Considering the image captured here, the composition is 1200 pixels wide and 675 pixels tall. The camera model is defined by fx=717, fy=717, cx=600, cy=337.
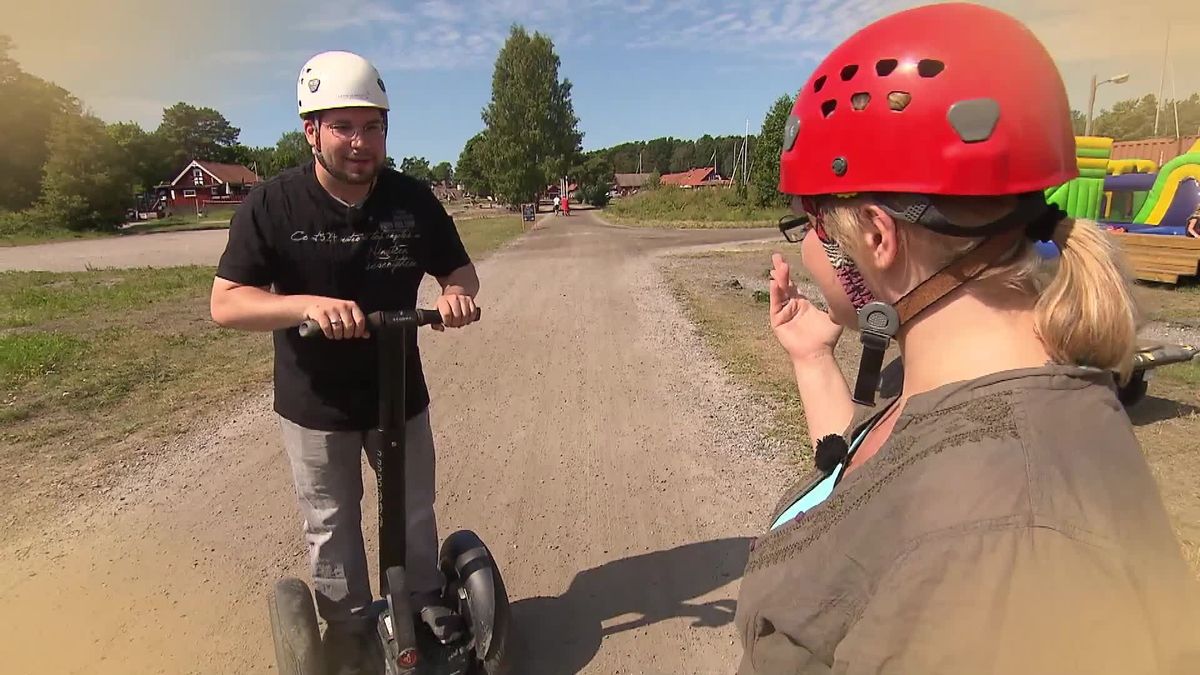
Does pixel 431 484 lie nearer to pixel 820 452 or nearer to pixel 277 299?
pixel 277 299

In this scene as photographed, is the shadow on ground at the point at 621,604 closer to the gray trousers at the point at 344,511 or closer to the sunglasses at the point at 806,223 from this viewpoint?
the gray trousers at the point at 344,511

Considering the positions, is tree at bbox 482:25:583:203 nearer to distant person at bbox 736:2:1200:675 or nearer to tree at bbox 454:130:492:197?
tree at bbox 454:130:492:197

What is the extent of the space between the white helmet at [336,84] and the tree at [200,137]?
297 ft

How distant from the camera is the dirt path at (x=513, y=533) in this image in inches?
129

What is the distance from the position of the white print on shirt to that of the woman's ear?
2.11 metres

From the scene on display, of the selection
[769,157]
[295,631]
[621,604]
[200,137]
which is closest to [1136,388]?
[621,604]

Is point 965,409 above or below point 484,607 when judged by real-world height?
above

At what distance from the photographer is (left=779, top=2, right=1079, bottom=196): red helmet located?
1103 millimetres

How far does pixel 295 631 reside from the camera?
2805 millimetres

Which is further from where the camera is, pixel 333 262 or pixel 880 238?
pixel 333 262

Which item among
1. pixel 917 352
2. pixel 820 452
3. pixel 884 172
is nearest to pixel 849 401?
pixel 820 452

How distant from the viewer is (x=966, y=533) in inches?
33.6

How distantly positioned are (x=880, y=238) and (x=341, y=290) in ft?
7.16

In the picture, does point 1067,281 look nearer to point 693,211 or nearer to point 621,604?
point 621,604
